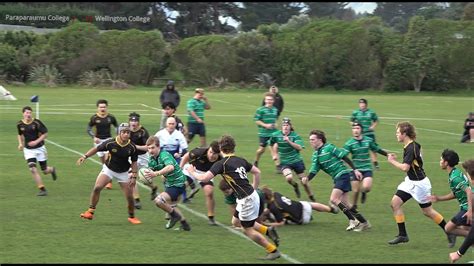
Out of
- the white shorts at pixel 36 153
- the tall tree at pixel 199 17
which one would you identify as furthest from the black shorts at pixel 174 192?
the tall tree at pixel 199 17

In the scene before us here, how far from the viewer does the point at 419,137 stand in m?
30.4

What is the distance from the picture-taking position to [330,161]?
13172 millimetres

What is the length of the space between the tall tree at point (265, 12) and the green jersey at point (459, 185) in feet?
262

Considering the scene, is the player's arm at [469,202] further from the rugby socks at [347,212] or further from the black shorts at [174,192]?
the black shorts at [174,192]

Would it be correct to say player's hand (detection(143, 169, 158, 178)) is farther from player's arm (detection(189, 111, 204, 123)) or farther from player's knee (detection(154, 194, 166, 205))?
player's arm (detection(189, 111, 204, 123))

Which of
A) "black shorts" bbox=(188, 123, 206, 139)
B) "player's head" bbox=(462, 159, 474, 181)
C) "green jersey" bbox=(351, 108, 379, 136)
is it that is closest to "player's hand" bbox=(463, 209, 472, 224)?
"player's head" bbox=(462, 159, 474, 181)

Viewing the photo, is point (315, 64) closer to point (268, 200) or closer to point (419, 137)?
point (419, 137)

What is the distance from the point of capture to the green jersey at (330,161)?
13.1m

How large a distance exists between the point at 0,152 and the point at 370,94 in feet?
149

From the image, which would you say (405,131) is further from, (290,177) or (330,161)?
(290,177)

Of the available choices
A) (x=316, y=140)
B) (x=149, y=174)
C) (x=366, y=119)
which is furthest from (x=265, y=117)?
(x=149, y=174)

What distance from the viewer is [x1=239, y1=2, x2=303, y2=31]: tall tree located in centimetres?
9075

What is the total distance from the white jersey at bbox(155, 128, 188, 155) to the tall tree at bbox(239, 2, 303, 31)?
75644 mm

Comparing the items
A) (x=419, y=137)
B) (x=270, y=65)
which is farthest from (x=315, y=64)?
(x=419, y=137)
